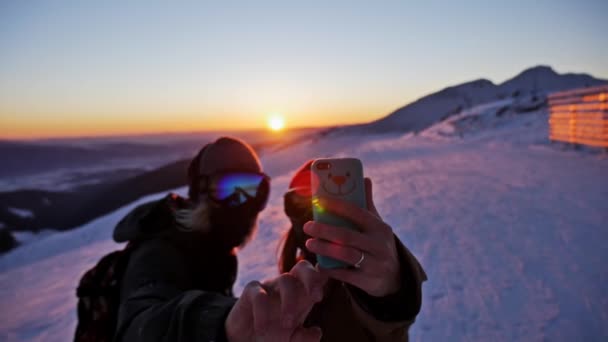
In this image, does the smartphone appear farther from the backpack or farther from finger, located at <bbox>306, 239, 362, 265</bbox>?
the backpack

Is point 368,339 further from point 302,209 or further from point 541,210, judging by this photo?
point 541,210

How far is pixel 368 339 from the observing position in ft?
4.04

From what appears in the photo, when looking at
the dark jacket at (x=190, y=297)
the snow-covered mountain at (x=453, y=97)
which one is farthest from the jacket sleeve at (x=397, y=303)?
the snow-covered mountain at (x=453, y=97)

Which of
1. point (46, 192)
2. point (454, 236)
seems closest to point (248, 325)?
point (454, 236)

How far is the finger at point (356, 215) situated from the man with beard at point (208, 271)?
0.61ft

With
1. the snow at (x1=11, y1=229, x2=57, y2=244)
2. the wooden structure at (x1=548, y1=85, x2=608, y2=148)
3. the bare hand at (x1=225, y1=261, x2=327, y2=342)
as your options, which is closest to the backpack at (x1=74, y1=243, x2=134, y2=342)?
the bare hand at (x1=225, y1=261, x2=327, y2=342)

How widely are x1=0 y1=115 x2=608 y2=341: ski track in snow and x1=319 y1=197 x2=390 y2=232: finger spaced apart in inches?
109

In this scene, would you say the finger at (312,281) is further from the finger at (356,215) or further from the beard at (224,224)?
the beard at (224,224)

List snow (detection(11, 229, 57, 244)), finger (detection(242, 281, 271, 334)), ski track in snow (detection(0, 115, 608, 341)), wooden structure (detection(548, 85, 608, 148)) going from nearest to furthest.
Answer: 1. finger (detection(242, 281, 271, 334))
2. ski track in snow (detection(0, 115, 608, 341))
3. wooden structure (detection(548, 85, 608, 148))
4. snow (detection(11, 229, 57, 244))

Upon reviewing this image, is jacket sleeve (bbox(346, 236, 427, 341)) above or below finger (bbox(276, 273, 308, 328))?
below

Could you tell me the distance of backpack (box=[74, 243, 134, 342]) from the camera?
1.72 m

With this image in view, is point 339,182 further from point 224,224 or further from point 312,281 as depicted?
point 224,224

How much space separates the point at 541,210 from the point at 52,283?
1050cm

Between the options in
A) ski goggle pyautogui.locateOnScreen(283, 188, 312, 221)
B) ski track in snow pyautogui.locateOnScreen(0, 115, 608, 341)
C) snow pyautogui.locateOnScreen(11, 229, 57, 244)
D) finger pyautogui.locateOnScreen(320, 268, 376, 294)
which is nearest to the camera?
finger pyautogui.locateOnScreen(320, 268, 376, 294)
